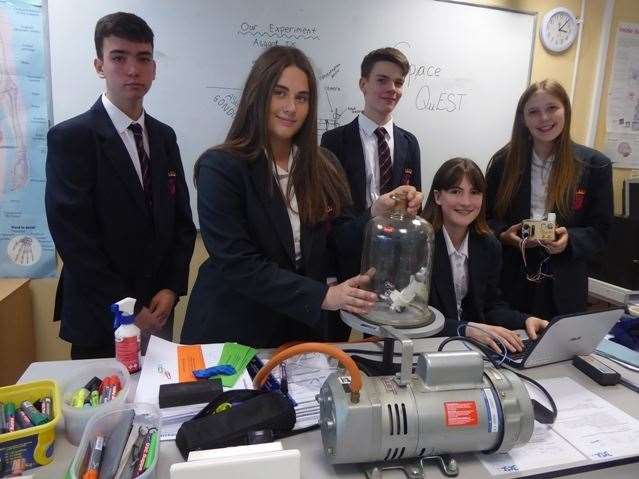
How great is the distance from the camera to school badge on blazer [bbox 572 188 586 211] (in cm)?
212

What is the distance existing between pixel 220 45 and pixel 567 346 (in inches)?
87.5

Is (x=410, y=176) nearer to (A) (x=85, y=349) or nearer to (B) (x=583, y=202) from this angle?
(B) (x=583, y=202)

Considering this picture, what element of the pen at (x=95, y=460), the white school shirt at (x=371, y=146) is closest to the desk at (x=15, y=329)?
the pen at (x=95, y=460)

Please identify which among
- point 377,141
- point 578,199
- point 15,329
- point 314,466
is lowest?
point 15,329

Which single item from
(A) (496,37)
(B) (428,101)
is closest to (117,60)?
(B) (428,101)

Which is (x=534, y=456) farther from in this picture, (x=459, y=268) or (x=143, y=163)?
(x=143, y=163)

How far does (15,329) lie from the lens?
2.41 metres

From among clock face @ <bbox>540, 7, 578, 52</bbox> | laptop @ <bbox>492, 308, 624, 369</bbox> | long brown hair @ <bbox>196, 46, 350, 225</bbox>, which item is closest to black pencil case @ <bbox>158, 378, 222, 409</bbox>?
long brown hair @ <bbox>196, 46, 350, 225</bbox>

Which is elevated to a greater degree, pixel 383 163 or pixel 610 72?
pixel 610 72

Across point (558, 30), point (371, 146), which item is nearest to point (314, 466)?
point (371, 146)

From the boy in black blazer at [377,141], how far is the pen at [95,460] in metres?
1.54

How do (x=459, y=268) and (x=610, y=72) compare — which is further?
(x=610, y=72)

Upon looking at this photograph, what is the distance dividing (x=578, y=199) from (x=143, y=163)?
6.11ft

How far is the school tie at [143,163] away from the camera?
1.82 meters
